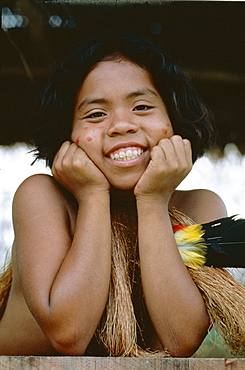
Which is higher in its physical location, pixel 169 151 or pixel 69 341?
pixel 169 151

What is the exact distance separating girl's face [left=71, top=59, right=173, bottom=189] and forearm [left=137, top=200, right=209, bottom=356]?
20 centimetres

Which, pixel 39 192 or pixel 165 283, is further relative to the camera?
pixel 39 192

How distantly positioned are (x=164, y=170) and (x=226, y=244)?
252 millimetres

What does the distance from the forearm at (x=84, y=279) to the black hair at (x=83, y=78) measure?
1.33 feet

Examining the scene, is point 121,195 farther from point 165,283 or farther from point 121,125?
point 165,283

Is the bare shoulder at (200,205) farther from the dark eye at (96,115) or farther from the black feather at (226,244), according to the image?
the dark eye at (96,115)

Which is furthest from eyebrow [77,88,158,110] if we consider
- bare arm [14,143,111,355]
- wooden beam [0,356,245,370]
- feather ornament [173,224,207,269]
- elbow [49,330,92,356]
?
wooden beam [0,356,245,370]

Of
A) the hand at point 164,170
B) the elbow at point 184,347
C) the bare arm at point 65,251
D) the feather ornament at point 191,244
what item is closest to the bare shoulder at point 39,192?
the bare arm at point 65,251

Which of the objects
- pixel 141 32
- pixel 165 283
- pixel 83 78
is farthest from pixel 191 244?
pixel 141 32

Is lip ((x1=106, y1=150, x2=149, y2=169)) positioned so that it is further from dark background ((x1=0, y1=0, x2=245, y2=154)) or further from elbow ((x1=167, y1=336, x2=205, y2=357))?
dark background ((x1=0, y1=0, x2=245, y2=154))

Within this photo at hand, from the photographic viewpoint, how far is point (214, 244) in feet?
5.96

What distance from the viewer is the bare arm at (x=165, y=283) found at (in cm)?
165

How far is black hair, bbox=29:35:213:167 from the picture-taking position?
201cm

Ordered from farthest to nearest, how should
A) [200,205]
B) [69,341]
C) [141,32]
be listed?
1. [141,32]
2. [200,205]
3. [69,341]
